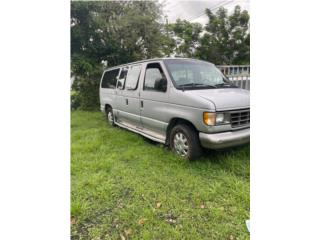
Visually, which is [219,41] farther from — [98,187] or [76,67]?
[98,187]

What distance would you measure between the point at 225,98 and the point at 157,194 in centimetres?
166

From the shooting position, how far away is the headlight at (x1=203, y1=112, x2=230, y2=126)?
2.93 metres

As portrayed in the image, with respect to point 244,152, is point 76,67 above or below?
above

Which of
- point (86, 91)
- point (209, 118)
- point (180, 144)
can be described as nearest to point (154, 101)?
point (180, 144)

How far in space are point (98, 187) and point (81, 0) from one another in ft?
27.3

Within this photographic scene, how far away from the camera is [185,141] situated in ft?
11.2

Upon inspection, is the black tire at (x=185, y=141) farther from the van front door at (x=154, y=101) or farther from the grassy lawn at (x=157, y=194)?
the van front door at (x=154, y=101)

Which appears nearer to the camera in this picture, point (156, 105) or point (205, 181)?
point (205, 181)

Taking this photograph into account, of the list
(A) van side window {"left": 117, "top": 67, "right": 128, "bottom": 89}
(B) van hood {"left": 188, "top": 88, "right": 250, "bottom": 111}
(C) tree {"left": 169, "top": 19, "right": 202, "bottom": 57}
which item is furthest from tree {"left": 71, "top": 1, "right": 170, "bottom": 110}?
(B) van hood {"left": 188, "top": 88, "right": 250, "bottom": 111}

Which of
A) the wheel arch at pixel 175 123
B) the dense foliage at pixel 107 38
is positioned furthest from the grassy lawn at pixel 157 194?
the dense foliage at pixel 107 38

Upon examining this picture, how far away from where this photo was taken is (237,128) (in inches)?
123

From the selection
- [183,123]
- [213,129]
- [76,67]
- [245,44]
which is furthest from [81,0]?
[245,44]

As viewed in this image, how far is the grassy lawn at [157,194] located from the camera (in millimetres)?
2068

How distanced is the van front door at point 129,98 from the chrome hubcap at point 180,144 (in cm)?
120
